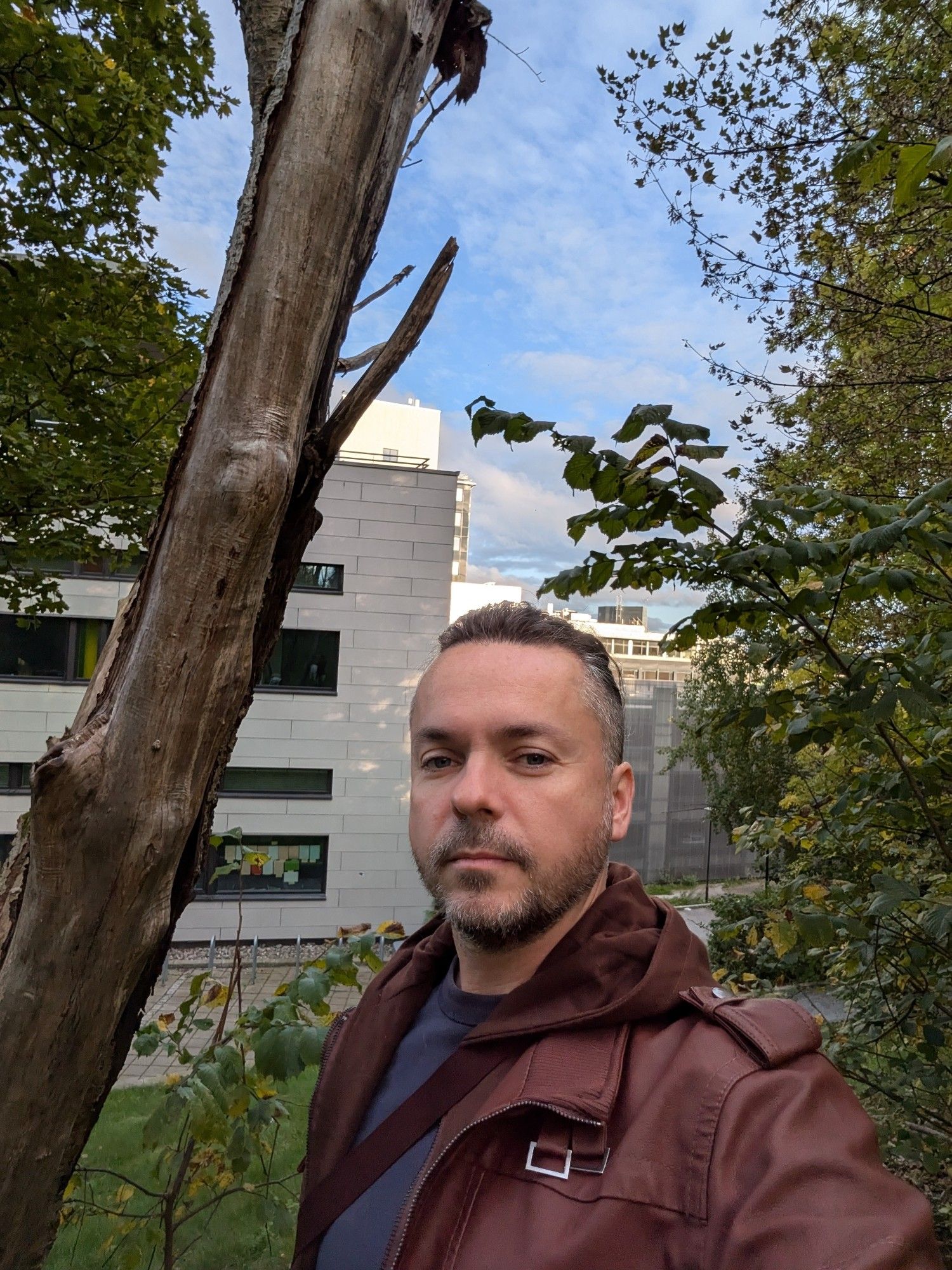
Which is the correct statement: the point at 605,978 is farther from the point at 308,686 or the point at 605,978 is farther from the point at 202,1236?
the point at 308,686

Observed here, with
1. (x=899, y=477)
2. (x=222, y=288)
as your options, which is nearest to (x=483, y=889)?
(x=222, y=288)

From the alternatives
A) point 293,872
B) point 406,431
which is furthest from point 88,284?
point 406,431

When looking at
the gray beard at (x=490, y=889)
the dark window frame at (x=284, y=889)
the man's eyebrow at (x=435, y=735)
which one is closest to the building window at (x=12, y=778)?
the dark window frame at (x=284, y=889)

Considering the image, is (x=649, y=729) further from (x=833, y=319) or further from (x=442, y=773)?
(x=442, y=773)

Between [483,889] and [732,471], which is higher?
[732,471]

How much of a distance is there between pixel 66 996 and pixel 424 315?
5.55 ft

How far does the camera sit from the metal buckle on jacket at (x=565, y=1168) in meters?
1.02

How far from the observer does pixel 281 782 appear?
18172 millimetres

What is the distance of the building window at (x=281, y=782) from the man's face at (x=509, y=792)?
17352mm

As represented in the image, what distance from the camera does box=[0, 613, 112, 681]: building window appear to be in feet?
55.8

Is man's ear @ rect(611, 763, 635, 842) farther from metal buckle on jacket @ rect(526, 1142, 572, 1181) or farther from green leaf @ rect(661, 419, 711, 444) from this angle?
green leaf @ rect(661, 419, 711, 444)

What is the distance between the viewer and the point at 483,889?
134cm

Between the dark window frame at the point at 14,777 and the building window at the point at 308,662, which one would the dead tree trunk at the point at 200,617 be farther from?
the dark window frame at the point at 14,777

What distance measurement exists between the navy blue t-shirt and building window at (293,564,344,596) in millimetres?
17099
